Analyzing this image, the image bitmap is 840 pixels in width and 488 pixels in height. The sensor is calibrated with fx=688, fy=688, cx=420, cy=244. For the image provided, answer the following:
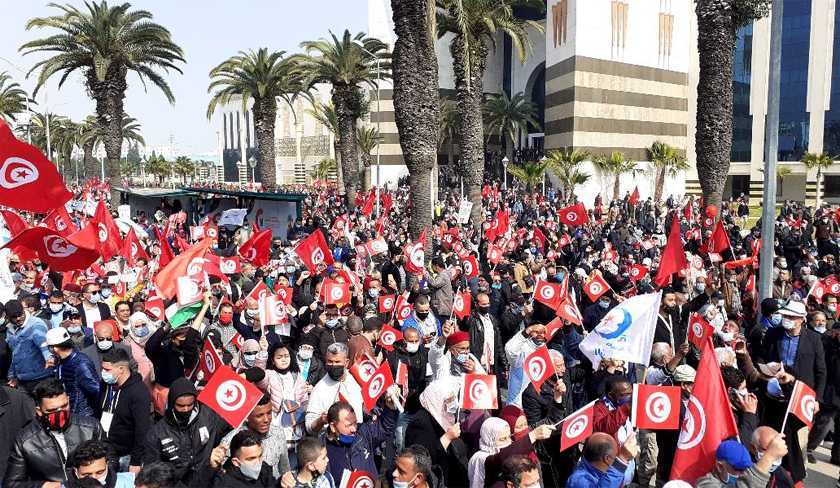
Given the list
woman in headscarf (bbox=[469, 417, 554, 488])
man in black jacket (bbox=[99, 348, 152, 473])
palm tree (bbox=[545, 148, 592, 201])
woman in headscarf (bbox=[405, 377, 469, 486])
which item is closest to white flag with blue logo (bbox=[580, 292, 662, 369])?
woman in headscarf (bbox=[405, 377, 469, 486])

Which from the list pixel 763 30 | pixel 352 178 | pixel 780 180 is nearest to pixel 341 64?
pixel 352 178

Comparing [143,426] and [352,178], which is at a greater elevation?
[352,178]

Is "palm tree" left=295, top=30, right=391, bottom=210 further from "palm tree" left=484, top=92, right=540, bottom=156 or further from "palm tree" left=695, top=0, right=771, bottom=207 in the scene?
"palm tree" left=484, top=92, right=540, bottom=156

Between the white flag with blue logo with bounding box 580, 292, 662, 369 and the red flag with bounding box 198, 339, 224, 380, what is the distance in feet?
11.3

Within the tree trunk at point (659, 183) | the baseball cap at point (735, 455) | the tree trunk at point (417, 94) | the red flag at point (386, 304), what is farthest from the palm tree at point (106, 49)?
the tree trunk at point (659, 183)

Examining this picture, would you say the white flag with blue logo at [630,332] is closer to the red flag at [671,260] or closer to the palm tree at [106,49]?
the red flag at [671,260]

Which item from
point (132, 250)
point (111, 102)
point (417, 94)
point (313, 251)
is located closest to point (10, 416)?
point (313, 251)

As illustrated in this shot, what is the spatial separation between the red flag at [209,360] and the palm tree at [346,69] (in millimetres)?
23816

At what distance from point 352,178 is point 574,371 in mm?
25738

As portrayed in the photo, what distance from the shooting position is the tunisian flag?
14.6 ft

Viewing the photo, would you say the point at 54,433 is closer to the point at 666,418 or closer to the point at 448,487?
the point at 448,487

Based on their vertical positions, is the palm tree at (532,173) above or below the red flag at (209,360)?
above

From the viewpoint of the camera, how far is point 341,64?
1176 inches

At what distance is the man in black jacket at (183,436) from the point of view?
4.50m
